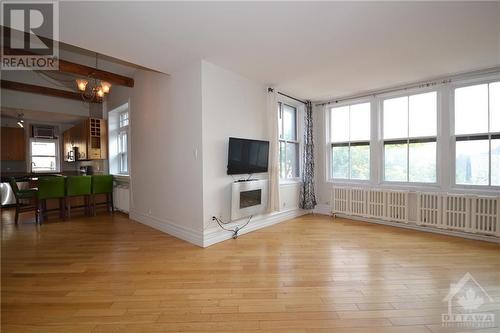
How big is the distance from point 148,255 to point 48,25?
2.83 metres

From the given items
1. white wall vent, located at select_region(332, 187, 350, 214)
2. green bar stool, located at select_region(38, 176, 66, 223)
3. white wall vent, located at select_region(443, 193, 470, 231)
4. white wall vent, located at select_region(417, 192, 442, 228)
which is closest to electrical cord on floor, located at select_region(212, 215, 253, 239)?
white wall vent, located at select_region(332, 187, 350, 214)

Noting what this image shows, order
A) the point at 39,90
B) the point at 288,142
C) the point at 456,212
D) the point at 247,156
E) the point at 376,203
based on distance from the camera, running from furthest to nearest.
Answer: the point at 39,90
the point at 288,142
the point at 376,203
the point at 247,156
the point at 456,212

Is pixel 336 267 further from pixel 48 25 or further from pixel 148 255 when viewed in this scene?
pixel 48 25

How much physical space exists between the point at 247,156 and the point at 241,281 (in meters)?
2.04

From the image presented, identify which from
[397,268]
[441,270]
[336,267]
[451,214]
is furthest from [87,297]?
[451,214]

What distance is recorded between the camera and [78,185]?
491 cm

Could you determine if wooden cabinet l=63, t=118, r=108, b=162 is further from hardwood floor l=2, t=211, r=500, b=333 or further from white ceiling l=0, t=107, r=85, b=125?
hardwood floor l=2, t=211, r=500, b=333

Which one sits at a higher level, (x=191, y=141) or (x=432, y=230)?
(x=191, y=141)

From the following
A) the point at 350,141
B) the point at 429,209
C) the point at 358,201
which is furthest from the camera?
the point at 350,141

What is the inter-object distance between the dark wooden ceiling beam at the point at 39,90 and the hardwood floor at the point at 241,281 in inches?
135

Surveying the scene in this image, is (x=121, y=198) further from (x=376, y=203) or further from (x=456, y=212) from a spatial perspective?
(x=456, y=212)

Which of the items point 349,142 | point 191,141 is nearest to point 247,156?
point 191,141

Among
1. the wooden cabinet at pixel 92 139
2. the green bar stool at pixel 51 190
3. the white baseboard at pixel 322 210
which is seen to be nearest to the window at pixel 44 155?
the wooden cabinet at pixel 92 139

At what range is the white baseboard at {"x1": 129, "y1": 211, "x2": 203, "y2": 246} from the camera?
333cm
